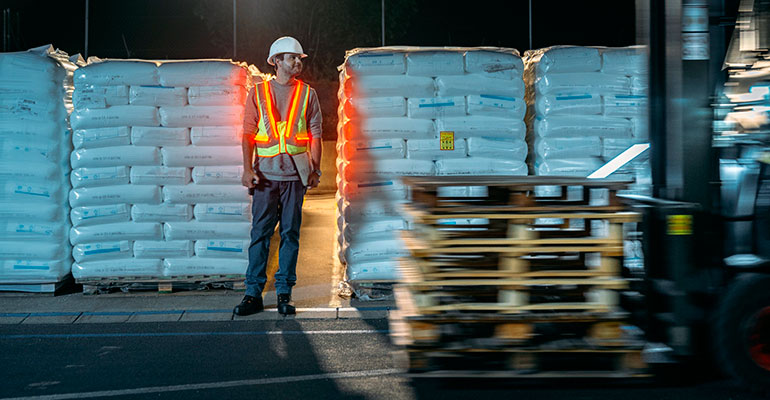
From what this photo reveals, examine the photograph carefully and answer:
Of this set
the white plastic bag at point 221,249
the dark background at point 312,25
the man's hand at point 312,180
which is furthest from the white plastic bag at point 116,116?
the dark background at point 312,25

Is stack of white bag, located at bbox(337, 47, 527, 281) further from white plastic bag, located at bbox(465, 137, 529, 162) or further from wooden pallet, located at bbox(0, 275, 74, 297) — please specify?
wooden pallet, located at bbox(0, 275, 74, 297)

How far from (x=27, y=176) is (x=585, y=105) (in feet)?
16.8

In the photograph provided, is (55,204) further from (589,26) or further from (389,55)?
(589,26)

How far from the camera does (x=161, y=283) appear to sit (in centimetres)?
759

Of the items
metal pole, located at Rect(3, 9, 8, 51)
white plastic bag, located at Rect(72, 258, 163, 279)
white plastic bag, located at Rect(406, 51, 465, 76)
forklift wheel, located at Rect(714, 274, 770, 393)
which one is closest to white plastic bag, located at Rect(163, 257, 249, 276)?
white plastic bag, located at Rect(72, 258, 163, 279)

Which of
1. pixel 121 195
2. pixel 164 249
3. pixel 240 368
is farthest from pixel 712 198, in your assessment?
pixel 121 195

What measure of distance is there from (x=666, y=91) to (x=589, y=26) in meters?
14.1

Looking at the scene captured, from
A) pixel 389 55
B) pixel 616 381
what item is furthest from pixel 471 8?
pixel 616 381

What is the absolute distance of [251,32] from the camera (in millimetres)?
17438

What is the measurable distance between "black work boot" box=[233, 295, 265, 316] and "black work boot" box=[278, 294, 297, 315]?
183 millimetres

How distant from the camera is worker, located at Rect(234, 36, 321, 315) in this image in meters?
6.77

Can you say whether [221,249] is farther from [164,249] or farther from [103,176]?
[103,176]

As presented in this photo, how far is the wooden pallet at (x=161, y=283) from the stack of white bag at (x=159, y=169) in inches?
2.2

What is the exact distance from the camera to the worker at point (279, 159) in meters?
6.77
